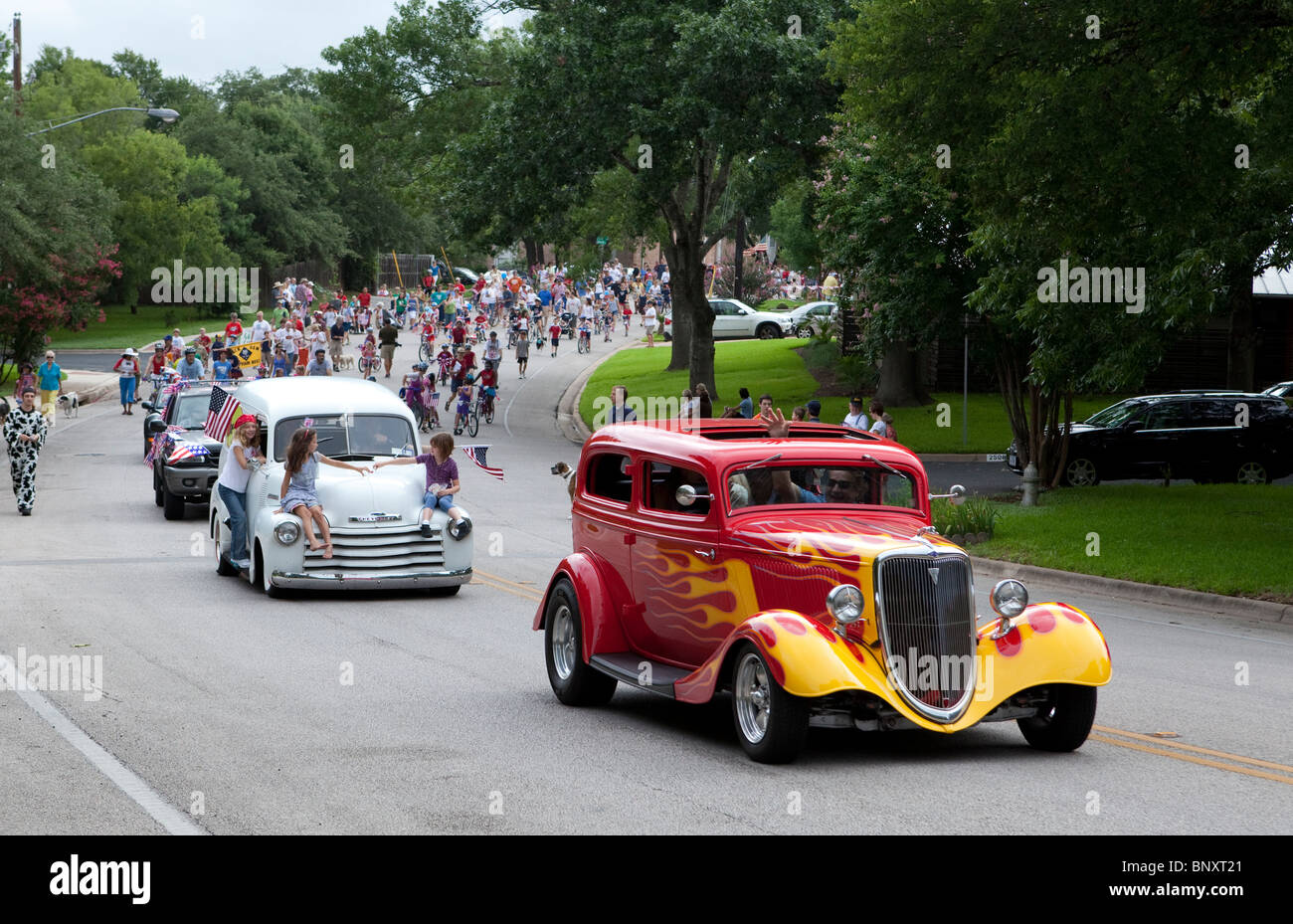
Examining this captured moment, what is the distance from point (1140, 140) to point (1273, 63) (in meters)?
1.82

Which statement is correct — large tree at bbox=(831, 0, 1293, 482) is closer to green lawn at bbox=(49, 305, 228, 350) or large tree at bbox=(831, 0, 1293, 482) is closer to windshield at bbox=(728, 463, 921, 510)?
windshield at bbox=(728, 463, 921, 510)

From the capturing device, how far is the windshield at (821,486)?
9.75 meters

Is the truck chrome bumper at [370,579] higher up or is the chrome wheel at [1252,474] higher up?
the truck chrome bumper at [370,579]

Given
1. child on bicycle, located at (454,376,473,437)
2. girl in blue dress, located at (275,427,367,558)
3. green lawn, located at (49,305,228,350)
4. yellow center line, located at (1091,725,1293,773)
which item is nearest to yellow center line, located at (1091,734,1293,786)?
yellow center line, located at (1091,725,1293,773)

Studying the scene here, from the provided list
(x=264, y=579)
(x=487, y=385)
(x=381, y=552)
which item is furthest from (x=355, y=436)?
(x=487, y=385)

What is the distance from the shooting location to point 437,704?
10719mm

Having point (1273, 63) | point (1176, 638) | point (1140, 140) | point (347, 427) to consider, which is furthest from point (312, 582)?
point (1273, 63)

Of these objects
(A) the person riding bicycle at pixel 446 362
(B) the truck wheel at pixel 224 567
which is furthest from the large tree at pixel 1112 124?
(A) the person riding bicycle at pixel 446 362

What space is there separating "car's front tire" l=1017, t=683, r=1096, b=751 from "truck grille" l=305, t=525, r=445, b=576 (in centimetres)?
809

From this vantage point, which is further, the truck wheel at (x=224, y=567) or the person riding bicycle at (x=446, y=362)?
the person riding bicycle at (x=446, y=362)

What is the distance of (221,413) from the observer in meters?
20.0

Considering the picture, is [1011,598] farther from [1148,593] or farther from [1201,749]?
[1148,593]

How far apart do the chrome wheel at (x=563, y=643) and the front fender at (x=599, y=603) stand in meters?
0.26

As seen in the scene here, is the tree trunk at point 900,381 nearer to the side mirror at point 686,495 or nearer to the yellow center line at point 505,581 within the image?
the yellow center line at point 505,581
